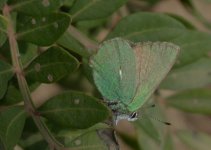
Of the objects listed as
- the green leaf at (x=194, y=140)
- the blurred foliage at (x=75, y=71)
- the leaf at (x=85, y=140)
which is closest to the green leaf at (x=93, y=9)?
the blurred foliage at (x=75, y=71)

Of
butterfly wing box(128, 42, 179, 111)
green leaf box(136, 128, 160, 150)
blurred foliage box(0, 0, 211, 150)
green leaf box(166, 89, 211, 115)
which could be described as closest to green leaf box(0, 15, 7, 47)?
blurred foliage box(0, 0, 211, 150)

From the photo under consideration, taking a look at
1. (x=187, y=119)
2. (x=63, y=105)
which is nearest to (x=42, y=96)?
(x=187, y=119)

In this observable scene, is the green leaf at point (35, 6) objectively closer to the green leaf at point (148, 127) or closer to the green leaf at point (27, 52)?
the green leaf at point (27, 52)

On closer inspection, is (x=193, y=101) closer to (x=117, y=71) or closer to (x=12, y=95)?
(x=117, y=71)

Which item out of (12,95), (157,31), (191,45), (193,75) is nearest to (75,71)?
(12,95)

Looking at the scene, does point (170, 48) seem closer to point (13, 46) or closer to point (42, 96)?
point (13, 46)

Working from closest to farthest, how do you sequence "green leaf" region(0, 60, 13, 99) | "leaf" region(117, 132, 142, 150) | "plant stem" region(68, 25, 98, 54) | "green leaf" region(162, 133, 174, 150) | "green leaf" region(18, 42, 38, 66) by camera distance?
"green leaf" region(0, 60, 13, 99), "green leaf" region(18, 42, 38, 66), "plant stem" region(68, 25, 98, 54), "green leaf" region(162, 133, 174, 150), "leaf" region(117, 132, 142, 150)

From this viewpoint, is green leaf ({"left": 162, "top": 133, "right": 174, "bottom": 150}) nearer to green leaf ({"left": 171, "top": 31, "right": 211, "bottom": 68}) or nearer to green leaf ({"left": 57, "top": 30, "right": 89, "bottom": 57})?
green leaf ({"left": 171, "top": 31, "right": 211, "bottom": 68})
